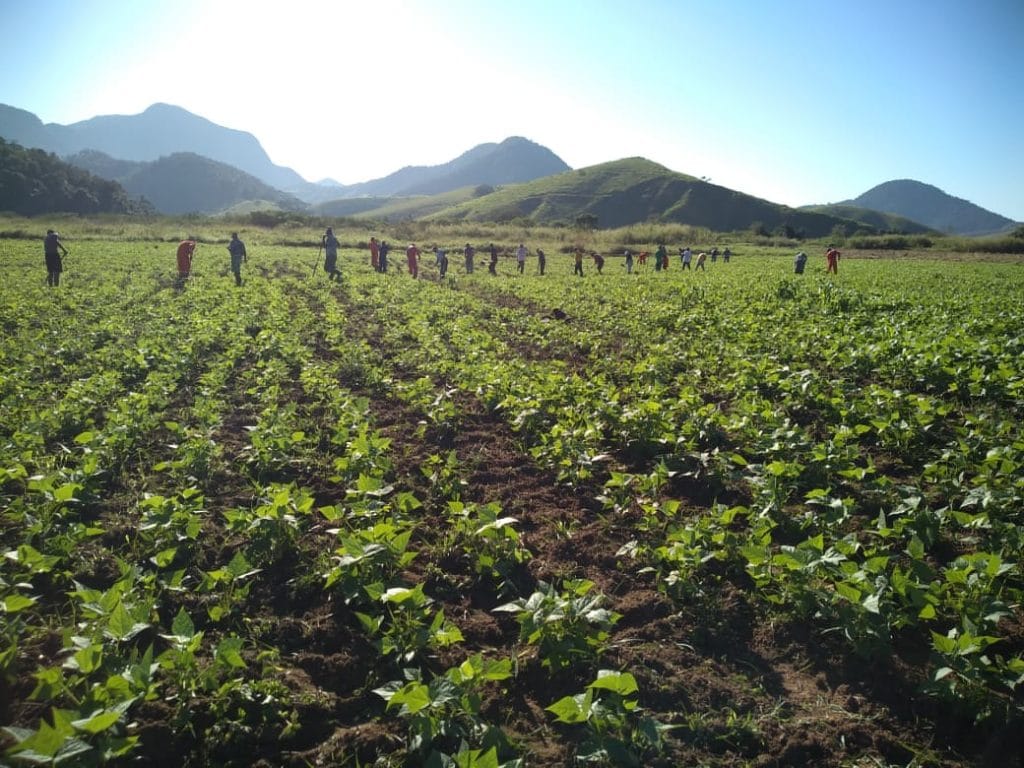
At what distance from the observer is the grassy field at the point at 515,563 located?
2.99 meters

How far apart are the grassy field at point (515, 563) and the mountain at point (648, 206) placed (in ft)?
366

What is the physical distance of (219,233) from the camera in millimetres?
54281

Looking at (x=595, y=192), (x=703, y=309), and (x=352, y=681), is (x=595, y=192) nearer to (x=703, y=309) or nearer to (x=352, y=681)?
(x=703, y=309)

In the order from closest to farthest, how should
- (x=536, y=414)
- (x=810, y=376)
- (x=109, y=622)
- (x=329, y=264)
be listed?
(x=109, y=622)
(x=536, y=414)
(x=810, y=376)
(x=329, y=264)

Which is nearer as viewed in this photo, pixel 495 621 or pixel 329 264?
pixel 495 621

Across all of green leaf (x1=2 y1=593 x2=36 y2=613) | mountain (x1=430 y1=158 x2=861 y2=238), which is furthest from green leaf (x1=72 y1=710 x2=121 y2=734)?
mountain (x1=430 y1=158 x2=861 y2=238)

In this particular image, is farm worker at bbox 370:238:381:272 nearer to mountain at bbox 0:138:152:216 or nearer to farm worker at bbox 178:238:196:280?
farm worker at bbox 178:238:196:280

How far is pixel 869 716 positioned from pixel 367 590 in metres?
3.14

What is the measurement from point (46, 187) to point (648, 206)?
113 m

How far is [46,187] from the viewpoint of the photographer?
8331 cm

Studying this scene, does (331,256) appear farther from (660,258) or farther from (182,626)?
(182,626)

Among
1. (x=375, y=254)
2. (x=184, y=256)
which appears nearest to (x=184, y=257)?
(x=184, y=256)

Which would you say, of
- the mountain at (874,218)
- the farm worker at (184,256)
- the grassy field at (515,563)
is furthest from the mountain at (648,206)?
the grassy field at (515,563)

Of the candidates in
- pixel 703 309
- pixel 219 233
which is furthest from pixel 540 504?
pixel 219 233
